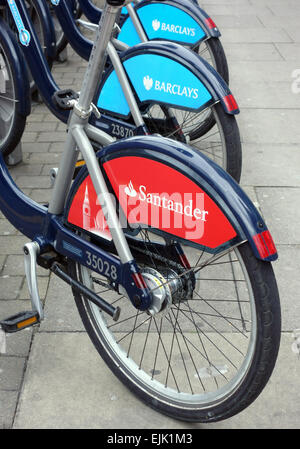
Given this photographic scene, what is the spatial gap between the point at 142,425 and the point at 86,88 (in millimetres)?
1287

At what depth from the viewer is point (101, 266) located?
259 cm

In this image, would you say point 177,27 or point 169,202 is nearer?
point 169,202

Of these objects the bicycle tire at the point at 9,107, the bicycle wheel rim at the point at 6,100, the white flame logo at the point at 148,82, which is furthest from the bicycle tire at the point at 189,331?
the bicycle wheel rim at the point at 6,100

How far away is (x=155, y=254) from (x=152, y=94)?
1.48 meters

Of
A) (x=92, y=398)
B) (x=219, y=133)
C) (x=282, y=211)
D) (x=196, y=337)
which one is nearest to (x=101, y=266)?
(x=92, y=398)

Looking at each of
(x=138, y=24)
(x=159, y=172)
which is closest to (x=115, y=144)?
(x=159, y=172)

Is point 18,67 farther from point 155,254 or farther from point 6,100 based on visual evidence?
point 155,254

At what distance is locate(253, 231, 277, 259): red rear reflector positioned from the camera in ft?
7.30

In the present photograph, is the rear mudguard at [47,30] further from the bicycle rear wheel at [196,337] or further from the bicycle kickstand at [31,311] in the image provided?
the bicycle kickstand at [31,311]

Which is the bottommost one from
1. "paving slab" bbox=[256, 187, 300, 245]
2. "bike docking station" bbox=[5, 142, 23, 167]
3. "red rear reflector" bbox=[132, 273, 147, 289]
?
"paving slab" bbox=[256, 187, 300, 245]

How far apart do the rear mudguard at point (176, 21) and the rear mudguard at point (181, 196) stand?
2391mm

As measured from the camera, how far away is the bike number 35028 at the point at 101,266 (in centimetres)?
254

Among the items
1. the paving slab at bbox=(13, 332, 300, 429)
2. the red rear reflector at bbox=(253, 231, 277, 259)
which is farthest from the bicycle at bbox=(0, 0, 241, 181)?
the red rear reflector at bbox=(253, 231, 277, 259)

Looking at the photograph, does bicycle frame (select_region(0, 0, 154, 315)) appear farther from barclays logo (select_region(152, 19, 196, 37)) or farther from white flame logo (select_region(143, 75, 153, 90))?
barclays logo (select_region(152, 19, 196, 37))
